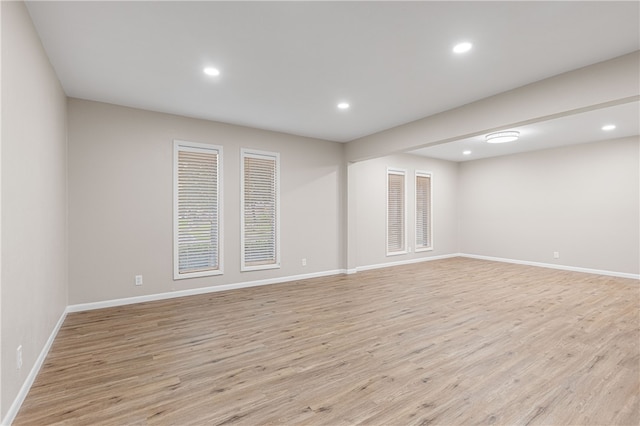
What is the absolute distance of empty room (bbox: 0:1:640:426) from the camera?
6.85ft

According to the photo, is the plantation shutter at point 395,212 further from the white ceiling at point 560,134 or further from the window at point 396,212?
the white ceiling at point 560,134

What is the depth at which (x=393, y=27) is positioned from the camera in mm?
2471

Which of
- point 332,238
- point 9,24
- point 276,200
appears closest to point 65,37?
point 9,24

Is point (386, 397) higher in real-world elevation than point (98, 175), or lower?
lower

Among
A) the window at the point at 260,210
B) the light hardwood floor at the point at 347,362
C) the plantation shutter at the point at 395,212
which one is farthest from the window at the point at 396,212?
the window at the point at 260,210

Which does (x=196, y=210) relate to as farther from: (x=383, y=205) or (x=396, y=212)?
(x=396, y=212)

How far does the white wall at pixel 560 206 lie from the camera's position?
6043 mm

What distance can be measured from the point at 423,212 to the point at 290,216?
4289mm

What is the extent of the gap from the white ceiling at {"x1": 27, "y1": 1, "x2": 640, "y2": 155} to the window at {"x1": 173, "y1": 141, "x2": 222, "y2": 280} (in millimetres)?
915

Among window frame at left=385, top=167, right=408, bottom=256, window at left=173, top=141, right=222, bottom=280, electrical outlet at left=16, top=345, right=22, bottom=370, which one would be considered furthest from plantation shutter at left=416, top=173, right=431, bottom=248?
electrical outlet at left=16, top=345, right=22, bottom=370

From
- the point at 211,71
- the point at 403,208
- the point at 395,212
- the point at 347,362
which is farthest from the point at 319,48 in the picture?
the point at 403,208

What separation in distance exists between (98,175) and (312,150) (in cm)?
360

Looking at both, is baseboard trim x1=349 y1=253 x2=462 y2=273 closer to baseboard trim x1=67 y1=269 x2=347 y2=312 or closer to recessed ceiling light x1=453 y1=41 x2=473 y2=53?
baseboard trim x1=67 y1=269 x2=347 y2=312

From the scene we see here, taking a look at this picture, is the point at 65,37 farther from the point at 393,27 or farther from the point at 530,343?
the point at 530,343
